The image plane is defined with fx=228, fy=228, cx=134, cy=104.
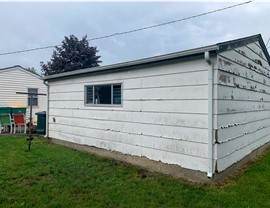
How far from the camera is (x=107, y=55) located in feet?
90.8

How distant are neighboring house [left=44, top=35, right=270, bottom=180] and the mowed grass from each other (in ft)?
1.56

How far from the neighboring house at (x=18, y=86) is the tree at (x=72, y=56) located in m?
8.51

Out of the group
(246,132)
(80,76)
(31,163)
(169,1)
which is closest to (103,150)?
(31,163)

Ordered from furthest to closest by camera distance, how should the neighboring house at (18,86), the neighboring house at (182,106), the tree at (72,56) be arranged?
the tree at (72,56)
the neighboring house at (18,86)
the neighboring house at (182,106)

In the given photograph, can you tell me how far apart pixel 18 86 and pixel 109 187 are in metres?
13.3

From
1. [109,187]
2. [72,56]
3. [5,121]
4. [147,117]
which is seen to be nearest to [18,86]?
[5,121]

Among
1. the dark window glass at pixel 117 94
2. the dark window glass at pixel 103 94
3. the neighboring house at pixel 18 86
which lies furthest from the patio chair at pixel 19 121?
the dark window glass at pixel 117 94

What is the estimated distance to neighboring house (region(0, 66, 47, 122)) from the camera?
14.5 meters

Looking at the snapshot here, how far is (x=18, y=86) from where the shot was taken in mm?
15148

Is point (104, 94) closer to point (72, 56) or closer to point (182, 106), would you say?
point (182, 106)

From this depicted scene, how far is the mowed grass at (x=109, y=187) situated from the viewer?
3744 millimetres

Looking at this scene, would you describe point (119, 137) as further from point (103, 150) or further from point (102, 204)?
point (102, 204)

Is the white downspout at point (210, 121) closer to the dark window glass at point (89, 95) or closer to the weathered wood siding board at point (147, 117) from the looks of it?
the weathered wood siding board at point (147, 117)

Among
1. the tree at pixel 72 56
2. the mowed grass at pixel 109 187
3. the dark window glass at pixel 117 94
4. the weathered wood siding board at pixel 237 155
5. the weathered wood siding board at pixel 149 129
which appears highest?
the tree at pixel 72 56
